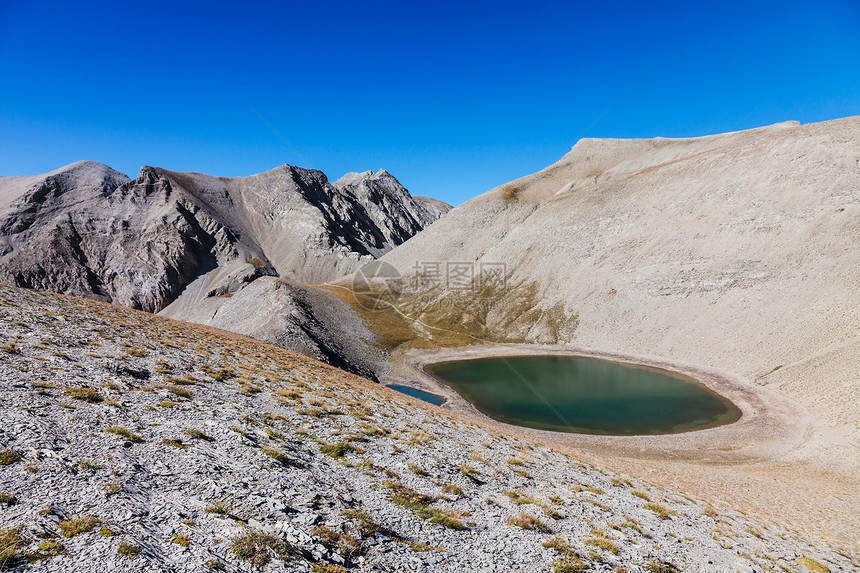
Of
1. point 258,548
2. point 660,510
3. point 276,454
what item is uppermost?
point 258,548

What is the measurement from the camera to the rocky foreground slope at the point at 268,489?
6.21m

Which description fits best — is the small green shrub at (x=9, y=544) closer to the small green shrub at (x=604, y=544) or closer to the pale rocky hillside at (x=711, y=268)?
the small green shrub at (x=604, y=544)

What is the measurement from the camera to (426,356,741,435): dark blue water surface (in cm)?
3753

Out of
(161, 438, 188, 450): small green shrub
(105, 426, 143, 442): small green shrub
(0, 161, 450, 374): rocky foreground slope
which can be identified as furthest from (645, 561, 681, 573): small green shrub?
(0, 161, 450, 374): rocky foreground slope

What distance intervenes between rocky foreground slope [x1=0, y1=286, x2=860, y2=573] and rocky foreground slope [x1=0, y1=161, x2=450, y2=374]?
34.5 m

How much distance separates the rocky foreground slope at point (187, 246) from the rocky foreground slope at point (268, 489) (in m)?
34.5

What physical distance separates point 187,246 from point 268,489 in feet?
427

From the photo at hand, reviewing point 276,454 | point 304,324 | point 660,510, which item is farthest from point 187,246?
point 660,510

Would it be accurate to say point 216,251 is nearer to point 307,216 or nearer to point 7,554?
point 307,216

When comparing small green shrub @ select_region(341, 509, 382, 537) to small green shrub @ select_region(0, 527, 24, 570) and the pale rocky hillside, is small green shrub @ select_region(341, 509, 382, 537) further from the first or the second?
the pale rocky hillside

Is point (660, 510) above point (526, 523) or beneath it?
beneath

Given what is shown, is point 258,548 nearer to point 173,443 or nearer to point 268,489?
point 268,489

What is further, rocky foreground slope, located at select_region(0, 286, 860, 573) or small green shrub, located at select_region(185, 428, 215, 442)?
small green shrub, located at select_region(185, 428, 215, 442)

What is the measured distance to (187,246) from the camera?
11525 centimetres
